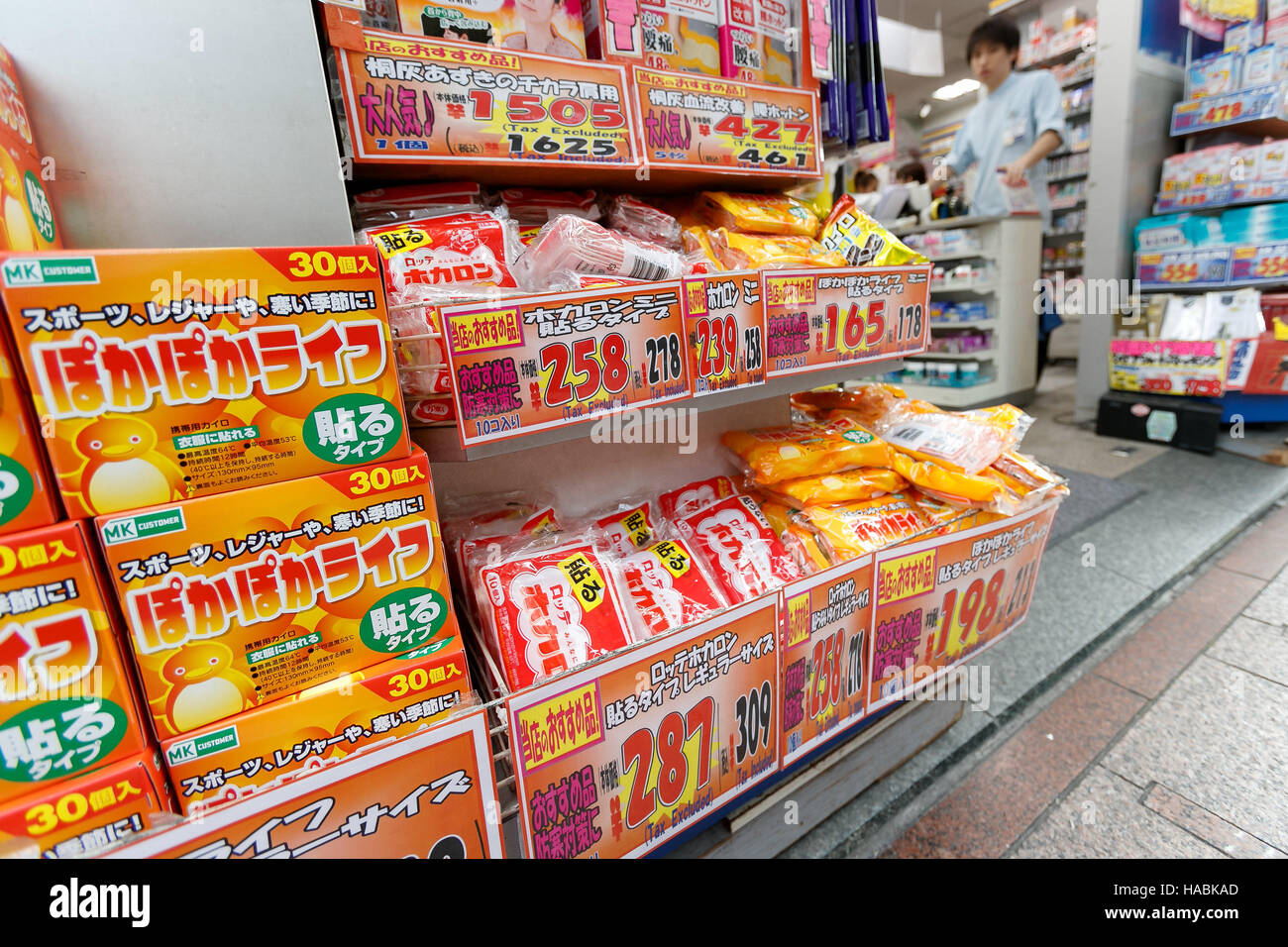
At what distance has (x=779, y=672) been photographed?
1.04 metres

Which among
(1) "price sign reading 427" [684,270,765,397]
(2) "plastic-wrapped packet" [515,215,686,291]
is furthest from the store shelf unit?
(2) "plastic-wrapped packet" [515,215,686,291]

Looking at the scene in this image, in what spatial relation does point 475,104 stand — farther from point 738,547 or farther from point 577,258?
point 738,547

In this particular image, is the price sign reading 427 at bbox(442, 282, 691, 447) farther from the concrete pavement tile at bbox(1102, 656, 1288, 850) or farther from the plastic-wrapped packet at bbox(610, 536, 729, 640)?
the concrete pavement tile at bbox(1102, 656, 1288, 850)

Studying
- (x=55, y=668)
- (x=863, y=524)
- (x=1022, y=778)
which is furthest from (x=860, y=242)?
(x=55, y=668)

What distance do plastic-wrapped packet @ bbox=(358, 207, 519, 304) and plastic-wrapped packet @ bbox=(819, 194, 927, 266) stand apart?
77 cm

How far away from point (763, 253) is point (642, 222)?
26cm

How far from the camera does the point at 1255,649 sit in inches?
75.9

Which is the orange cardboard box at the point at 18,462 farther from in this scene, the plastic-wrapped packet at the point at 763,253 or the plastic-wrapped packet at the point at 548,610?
the plastic-wrapped packet at the point at 763,253

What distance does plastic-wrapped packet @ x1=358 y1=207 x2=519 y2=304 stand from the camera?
0.89m

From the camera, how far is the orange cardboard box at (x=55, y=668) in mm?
549

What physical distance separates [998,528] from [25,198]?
1592 mm
